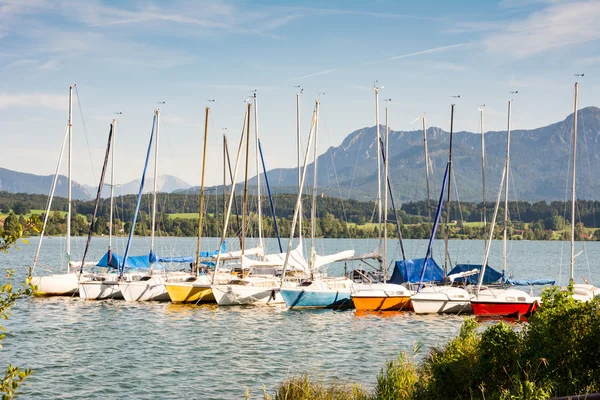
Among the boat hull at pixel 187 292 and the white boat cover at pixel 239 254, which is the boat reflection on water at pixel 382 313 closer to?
the boat hull at pixel 187 292

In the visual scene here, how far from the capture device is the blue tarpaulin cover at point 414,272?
49469mm

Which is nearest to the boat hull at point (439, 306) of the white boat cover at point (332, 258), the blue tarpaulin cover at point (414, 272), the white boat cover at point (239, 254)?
the blue tarpaulin cover at point (414, 272)

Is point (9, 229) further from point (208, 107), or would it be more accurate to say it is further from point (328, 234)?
point (328, 234)

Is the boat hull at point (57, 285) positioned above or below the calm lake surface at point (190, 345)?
above

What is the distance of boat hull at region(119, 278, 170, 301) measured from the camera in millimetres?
50062

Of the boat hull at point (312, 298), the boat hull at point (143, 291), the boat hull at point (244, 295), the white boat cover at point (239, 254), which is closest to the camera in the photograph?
the boat hull at point (312, 298)

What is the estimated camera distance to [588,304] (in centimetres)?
1606

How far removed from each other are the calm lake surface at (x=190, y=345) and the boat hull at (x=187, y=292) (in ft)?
3.40

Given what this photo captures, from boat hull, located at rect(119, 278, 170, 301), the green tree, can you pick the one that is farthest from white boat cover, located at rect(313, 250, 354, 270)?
the green tree

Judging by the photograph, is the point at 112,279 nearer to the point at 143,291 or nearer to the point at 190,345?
the point at 143,291

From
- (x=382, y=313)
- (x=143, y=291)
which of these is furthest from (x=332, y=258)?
(x=143, y=291)

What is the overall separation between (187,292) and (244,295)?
423 centimetres

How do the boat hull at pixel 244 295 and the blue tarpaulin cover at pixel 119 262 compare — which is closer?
the boat hull at pixel 244 295

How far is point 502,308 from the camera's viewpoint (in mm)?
43219
